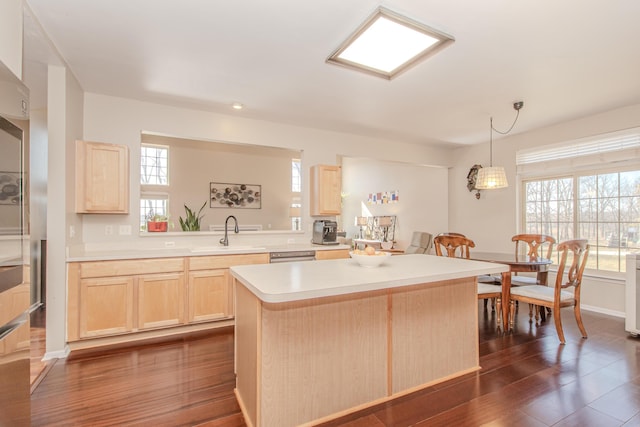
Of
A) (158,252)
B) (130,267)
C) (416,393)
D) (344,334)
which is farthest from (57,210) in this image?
(416,393)

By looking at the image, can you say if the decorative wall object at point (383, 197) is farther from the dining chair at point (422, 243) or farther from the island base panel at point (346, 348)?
the island base panel at point (346, 348)

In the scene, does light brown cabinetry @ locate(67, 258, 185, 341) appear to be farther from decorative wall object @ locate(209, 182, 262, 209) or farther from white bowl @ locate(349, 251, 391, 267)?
decorative wall object @ locate(209, 182, 262, 209)

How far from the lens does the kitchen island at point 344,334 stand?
159 cm

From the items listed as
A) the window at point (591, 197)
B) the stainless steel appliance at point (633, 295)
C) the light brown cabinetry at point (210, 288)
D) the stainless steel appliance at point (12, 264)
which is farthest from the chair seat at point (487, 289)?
the stainless steel appliance at point (12, 264)

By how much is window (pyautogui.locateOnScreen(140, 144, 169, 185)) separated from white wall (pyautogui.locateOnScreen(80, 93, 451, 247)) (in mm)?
4178

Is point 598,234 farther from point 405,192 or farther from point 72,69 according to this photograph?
point 72,69

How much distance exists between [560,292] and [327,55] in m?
3.08

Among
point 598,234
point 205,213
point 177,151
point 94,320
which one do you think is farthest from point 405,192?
point 94,320

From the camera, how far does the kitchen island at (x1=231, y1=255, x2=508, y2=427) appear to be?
159 cm

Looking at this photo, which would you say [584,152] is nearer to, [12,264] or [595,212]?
[595,212]

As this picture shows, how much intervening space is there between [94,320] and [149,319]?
430 millimetres

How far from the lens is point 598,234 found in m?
3.97

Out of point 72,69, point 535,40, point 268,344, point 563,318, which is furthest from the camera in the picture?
point 563,318

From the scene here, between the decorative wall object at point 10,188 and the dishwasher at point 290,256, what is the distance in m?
A: 2.52
